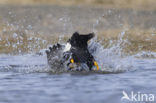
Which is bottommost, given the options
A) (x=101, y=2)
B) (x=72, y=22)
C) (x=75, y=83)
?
(x=75, y=83)

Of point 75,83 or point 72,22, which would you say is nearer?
point 75,83

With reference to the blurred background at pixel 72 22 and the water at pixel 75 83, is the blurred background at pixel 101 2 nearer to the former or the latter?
the blurred background at pixel 72 22

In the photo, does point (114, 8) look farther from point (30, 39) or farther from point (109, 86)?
point (109, 86)

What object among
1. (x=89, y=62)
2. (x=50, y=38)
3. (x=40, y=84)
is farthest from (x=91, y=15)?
(x=40, y=84)

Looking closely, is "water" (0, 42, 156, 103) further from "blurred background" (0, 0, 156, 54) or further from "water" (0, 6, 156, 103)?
"blurred background" (0, 0, 156, 54)

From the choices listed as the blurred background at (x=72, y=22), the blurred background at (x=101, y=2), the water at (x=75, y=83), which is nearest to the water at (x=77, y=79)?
the water at (x=75, y=83)

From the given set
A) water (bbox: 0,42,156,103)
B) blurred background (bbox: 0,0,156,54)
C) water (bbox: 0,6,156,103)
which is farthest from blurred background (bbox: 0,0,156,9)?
water (bbox: 0,42,156,103)

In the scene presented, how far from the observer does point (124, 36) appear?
13836 mm

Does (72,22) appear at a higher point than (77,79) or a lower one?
higher

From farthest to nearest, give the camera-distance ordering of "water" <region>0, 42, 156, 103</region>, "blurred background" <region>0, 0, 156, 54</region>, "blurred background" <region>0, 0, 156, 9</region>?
"blurred background" <region>0, 0, 156, 9</region>, "blurred background" <region>0, 0, 156, 54</region>, "water" <region>0, 42, 156, 103</region>

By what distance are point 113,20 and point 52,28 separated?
2873 mm

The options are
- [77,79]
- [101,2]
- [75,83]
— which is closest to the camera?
[75,83]

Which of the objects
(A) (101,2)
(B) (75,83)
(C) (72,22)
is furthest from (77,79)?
(A) (101,2)

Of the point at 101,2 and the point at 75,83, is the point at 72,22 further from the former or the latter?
the point at 75,83
